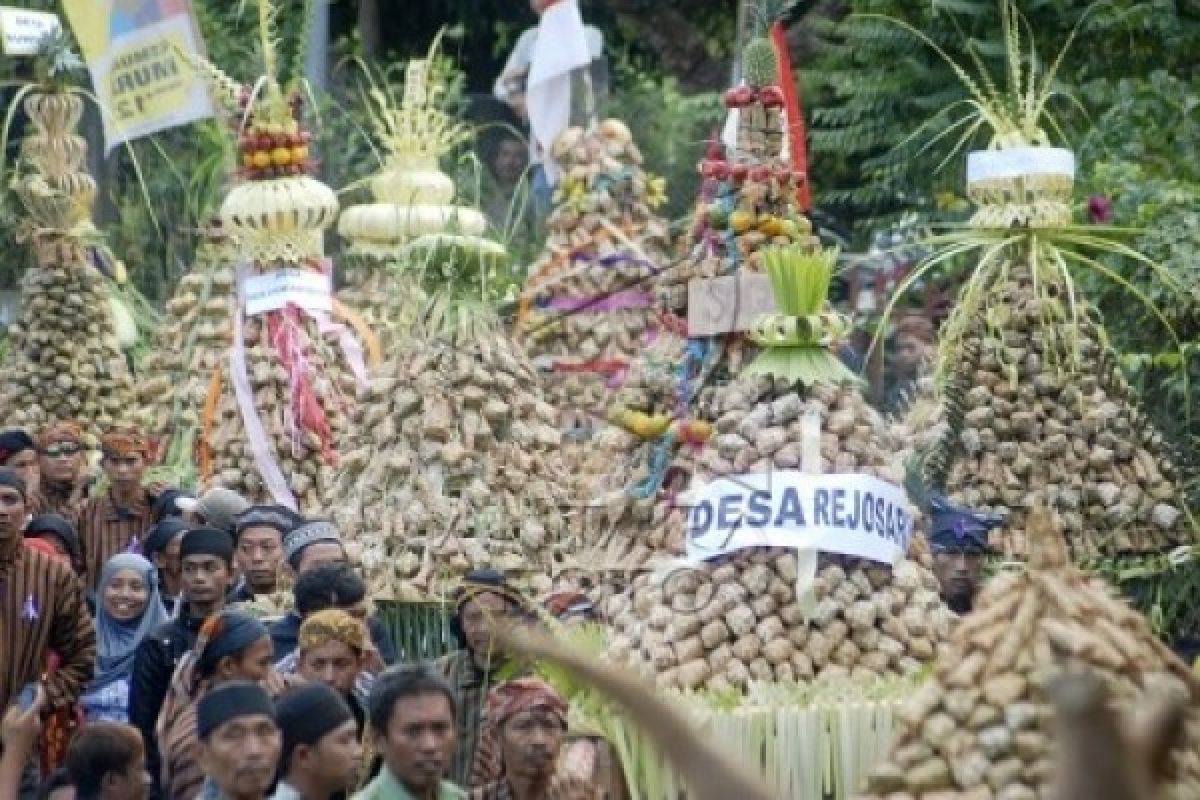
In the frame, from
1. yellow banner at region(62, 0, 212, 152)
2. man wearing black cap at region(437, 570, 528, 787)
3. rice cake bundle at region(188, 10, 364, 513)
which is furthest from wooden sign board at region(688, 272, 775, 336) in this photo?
yellow banner at region(62, 0, 212, 152)

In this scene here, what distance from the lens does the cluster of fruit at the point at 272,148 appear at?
15359 mm

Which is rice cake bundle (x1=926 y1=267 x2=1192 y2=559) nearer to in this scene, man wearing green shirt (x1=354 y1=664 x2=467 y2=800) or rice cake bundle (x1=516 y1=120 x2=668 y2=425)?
rice cake bundle (x1=516 y1=120 x2=668 y2=425)

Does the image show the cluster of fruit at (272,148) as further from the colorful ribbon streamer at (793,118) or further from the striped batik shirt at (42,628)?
the striped batik shirt at (42,628)

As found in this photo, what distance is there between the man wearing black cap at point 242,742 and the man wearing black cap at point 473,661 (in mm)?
1738

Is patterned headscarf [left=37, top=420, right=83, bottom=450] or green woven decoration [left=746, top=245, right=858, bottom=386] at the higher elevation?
patterned headscarf [left=37, top=420, right=83, bottom=450]

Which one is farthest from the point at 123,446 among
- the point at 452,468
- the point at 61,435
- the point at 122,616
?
the point at 122,616

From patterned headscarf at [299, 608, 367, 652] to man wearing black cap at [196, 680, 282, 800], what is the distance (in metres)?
1.66

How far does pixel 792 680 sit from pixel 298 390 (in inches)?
244

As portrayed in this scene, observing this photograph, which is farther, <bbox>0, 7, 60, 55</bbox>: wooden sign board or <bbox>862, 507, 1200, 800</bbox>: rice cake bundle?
<bbox>0, 7, 60, 55</bbox>: wooden sign board

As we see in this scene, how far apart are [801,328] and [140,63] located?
9235mm

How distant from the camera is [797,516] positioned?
923 cm

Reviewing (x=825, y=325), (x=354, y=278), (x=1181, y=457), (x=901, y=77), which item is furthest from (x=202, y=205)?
(x=825, y=325)

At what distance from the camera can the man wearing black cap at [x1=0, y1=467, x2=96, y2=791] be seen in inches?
437

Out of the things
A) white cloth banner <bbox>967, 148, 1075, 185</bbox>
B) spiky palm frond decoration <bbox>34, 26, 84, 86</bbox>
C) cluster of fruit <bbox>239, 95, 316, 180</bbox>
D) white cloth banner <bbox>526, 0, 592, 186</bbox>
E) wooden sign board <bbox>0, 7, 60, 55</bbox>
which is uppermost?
white cloth banner <bbox>526, 0, 592, 186</bbox>
